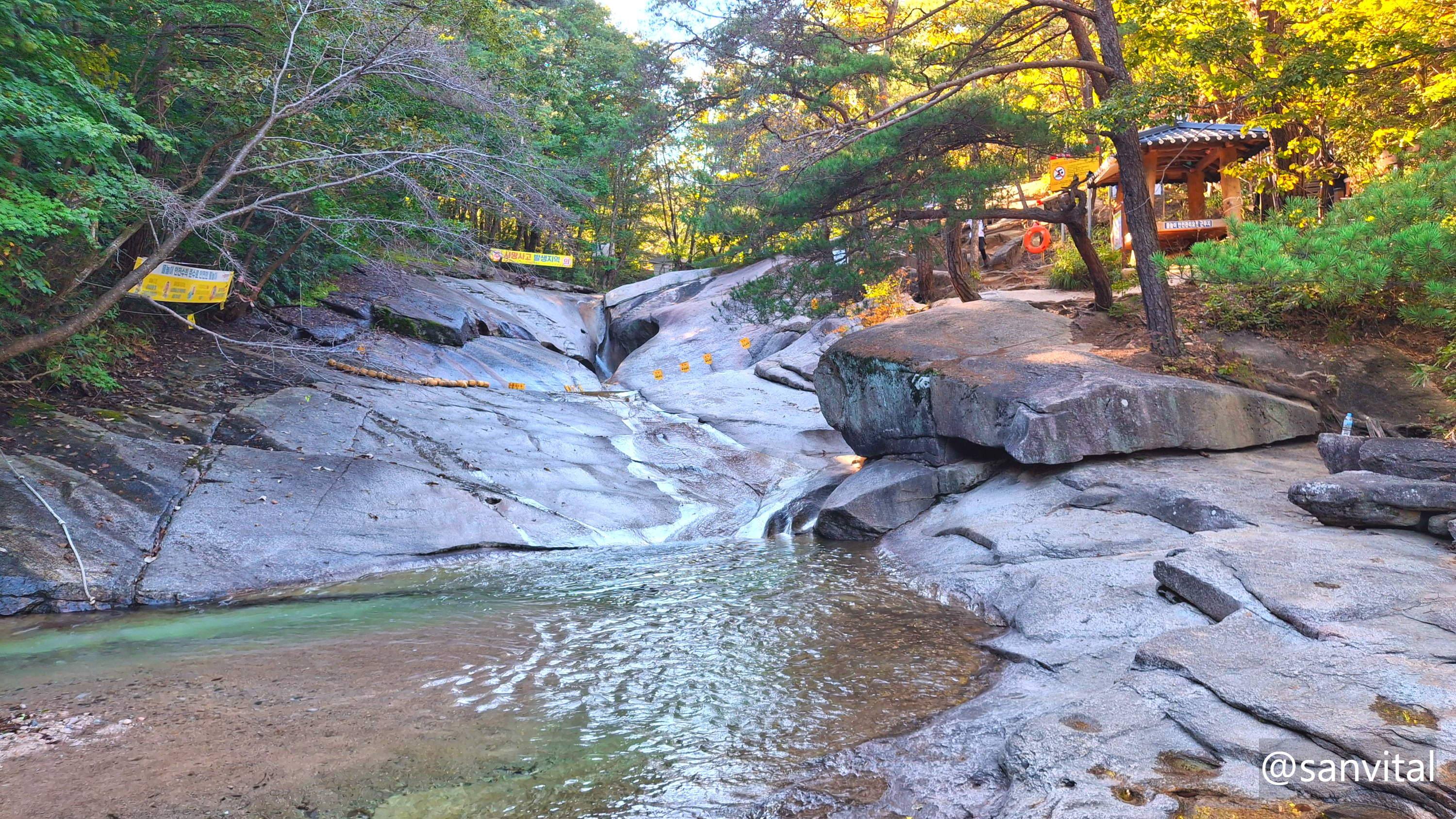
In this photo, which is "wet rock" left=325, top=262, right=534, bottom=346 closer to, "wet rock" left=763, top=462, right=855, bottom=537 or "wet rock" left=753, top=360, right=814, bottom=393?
"wet rock" left=753, top=360, right=814, bottom=393

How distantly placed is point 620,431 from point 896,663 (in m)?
10.2

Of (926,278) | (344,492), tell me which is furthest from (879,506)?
(926,278)

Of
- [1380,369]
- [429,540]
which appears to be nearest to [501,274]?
[429,540]

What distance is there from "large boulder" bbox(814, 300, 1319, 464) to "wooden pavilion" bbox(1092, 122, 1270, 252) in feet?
20.3

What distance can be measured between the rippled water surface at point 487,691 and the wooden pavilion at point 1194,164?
481 inches

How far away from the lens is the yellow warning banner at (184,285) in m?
10.6

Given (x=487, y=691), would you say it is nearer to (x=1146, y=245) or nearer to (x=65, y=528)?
(x=65, y=528)

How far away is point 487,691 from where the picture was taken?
18.2 feet

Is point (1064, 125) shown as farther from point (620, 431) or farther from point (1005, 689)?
point (620, 431)

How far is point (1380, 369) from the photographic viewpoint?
1008 centimetres

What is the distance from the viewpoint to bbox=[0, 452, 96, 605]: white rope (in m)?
7.92

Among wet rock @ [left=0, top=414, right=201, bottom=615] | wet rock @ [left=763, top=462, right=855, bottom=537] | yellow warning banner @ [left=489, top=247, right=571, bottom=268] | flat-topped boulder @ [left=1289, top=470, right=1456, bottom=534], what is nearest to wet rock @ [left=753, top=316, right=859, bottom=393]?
yellow warning banner @ [left=489, top=247, right=571, bottom=268]

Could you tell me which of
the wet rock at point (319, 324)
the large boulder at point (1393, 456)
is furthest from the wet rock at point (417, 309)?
the large boulder at point (1393, 456)

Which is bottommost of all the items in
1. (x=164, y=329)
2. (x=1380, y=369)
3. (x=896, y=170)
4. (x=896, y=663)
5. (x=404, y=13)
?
(x=896, y=663)
